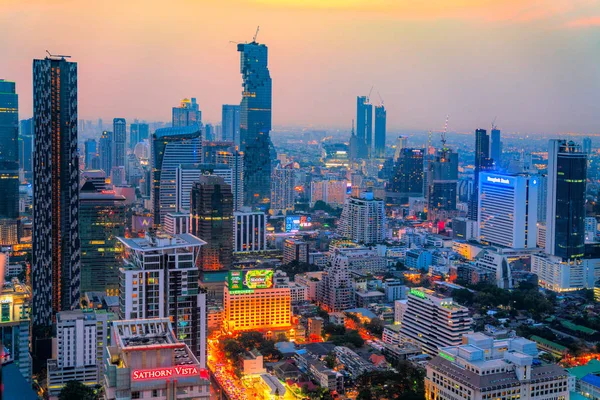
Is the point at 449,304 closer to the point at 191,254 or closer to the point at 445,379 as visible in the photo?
the point at 445,379

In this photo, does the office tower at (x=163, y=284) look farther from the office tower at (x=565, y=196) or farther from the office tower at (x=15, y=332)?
the office tower at (x=565, y=196)

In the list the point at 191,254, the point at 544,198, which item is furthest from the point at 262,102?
the point at 191,254

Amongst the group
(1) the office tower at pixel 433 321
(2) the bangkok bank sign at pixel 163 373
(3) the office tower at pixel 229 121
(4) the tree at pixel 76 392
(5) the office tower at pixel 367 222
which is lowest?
(4) the tree at pixel 76 392

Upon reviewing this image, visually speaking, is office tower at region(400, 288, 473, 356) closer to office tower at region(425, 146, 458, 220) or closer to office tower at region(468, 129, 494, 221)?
office tower at region(468, 129, 494, 221)

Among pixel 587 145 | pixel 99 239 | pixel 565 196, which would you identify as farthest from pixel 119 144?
pixel 587 145

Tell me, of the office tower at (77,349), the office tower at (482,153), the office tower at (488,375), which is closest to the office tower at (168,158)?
the office tower at (482,153)
